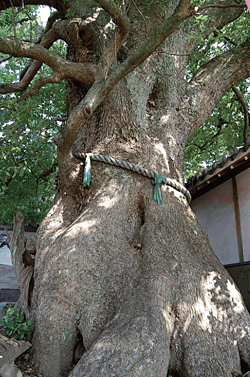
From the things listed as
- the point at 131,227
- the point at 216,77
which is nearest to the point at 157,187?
the point at 131,227

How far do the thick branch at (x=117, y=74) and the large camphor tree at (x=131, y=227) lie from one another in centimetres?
1

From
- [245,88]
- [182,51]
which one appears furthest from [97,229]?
[245,88]

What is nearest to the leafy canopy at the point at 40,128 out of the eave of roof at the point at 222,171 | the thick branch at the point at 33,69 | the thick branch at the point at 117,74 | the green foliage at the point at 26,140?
the green foliage at the point at 26,140

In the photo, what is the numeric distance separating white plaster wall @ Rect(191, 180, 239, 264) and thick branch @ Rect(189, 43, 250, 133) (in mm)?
1492

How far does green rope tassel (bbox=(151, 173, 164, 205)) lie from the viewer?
394cm

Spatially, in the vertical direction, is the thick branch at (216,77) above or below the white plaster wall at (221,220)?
above

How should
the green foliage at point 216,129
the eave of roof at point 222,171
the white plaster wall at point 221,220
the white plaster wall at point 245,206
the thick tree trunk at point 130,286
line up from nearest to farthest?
the thick tree trunk at point 130,286
the eave of roof at point 222,171
the white plaster wall at point 245,206
the white plaster wall at point 221,220
the green foliage at point 216,129

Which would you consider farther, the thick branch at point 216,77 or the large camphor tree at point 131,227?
the thick branch at point 216,77

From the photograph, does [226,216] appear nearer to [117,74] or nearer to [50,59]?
[117,74]

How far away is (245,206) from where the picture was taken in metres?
5.34

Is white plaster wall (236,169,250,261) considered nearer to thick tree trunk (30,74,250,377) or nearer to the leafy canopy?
thick tree trunk (30,74,250,377)

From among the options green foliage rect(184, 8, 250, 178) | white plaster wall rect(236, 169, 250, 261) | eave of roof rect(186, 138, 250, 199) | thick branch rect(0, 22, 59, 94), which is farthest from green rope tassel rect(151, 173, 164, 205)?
green foliage rect(184, 8, 250, 178)

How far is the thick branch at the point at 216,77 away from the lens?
5.25 m

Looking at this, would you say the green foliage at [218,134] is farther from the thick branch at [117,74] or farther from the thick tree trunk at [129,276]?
the thick branch at [117,74]
